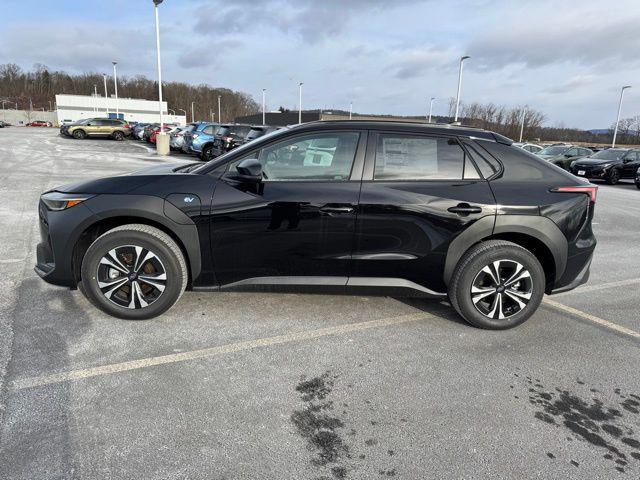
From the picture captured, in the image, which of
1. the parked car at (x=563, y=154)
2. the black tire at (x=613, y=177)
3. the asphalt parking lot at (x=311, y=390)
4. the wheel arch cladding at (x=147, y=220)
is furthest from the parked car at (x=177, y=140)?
the wheel arch cladding at (x=147, y=220)

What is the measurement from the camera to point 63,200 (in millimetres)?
3654

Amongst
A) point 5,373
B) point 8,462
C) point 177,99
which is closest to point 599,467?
point 8,462

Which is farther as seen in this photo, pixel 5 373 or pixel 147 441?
pixel 5 373

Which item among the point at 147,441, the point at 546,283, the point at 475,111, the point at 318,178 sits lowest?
the point at 147,441

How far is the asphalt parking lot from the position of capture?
7.55 feet

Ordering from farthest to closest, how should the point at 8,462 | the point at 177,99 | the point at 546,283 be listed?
the point at 177,99
the point at 546,283
the point at 8,462

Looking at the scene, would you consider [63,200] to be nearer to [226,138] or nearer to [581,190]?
[581,190]

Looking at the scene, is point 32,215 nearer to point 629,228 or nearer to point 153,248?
point 153,248

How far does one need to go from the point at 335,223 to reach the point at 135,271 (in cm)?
169

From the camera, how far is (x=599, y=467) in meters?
2.31

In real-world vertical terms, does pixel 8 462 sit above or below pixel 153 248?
below

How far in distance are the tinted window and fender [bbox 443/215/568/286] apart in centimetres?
112

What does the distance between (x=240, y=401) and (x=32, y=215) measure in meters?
6.73

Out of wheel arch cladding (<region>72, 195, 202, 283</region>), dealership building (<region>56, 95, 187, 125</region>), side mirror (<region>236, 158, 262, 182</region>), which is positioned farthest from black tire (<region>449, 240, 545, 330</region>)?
dealership building (<region>56, 95, 187, 125</region>)
